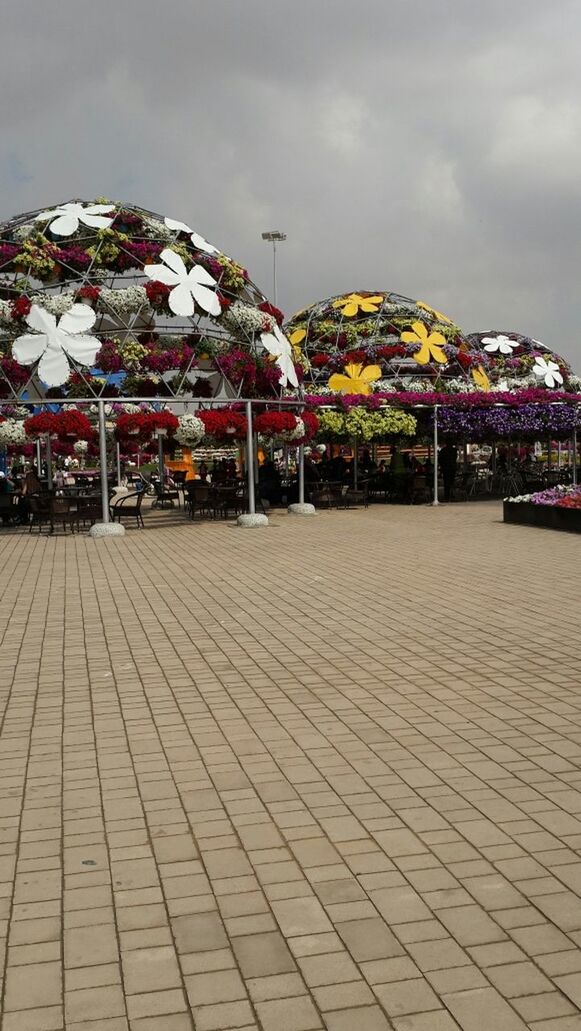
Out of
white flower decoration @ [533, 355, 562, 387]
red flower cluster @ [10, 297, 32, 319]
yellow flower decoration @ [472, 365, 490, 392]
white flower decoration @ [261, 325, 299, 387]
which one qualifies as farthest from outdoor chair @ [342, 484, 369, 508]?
white flower decoration @ [533, 355, 562, 387]

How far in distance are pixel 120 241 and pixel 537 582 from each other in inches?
493

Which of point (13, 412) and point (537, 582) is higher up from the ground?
point (13, 412)

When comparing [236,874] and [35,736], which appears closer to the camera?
[236,874]

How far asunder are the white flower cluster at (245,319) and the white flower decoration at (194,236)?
4.45ft

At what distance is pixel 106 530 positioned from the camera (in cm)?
1886

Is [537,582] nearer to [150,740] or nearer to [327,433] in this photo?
[150,740]

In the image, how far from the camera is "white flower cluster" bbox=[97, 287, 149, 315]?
19.8 meters

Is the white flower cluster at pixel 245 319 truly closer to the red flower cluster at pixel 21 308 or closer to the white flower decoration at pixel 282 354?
the white flower decoration at pixel 282 354

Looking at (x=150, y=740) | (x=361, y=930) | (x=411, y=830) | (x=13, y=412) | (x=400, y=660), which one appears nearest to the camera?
(x=361, y=930)

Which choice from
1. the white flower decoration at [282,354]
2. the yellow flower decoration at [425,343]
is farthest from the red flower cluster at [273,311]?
the yellow flower decoration at [425,343]

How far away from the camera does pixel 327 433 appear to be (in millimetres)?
27266

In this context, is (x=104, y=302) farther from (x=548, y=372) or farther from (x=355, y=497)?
(x=548, y=372)

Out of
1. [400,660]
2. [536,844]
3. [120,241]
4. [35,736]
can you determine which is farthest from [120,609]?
[120,241]

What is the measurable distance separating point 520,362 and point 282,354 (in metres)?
20.0
